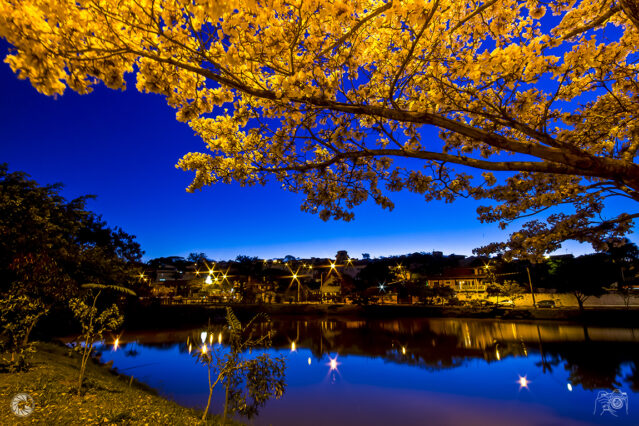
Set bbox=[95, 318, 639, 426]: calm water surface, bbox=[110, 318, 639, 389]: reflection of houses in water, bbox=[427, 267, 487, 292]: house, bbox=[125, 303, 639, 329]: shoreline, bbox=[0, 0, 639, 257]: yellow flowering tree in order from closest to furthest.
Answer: bbox=[0, 0, 639, 257]: yellow flowering tree < bbox=[95, 318, 639, 426]: calm water surface < bbox=[110, 318, 639, 389]: reflection of houses in water < bbox=[125, 303, 639, 329]: shoreline < bbox=[427, 267, 487, 292]: house

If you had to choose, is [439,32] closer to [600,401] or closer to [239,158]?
[239,158]

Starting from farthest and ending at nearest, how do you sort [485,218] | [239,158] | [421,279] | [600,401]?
[421,279]
[600,401]
[485,218]
[239,158]

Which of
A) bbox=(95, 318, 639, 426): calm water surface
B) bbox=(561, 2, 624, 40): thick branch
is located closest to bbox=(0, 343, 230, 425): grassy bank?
bbox=(95, 318, 639, 426): calm water surface

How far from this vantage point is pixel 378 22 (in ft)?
14.5

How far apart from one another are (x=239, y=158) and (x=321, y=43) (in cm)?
248

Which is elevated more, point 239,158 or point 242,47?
point 242,47

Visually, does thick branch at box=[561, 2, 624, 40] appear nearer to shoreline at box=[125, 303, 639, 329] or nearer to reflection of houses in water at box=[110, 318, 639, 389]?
reflection of houses in water at box=[110, 318, 639, 389]

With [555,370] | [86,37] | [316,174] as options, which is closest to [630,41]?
[316,174]
